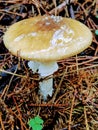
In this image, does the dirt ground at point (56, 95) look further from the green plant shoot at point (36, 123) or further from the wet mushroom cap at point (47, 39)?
the wet mushroom cap at point (47, 39)

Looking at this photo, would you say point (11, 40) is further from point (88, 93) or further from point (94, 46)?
point (94, 46)

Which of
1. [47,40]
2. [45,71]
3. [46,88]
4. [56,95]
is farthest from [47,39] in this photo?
[56,95]

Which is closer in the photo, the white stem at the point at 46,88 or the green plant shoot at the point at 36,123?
the green plant shoot at the point at 36,123

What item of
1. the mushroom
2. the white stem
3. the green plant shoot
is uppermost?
the mushroom

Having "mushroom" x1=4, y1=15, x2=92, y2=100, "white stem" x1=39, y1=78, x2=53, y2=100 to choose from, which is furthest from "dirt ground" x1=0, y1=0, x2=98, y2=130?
"mushroom" x1=4, y1=15, x2=92, y2=100

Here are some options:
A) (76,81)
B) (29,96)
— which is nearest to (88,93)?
(76,81)

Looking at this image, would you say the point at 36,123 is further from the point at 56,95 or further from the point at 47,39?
the point at 47,39

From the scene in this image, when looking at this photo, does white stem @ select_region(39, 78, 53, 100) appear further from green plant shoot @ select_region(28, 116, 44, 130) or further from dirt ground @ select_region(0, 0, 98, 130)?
green plant shoot @ select_region(28, 116, 44, 130)

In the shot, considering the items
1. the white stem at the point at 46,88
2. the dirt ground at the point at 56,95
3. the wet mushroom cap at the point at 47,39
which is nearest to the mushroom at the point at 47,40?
the wet mushroom cap at the point at 47,39
